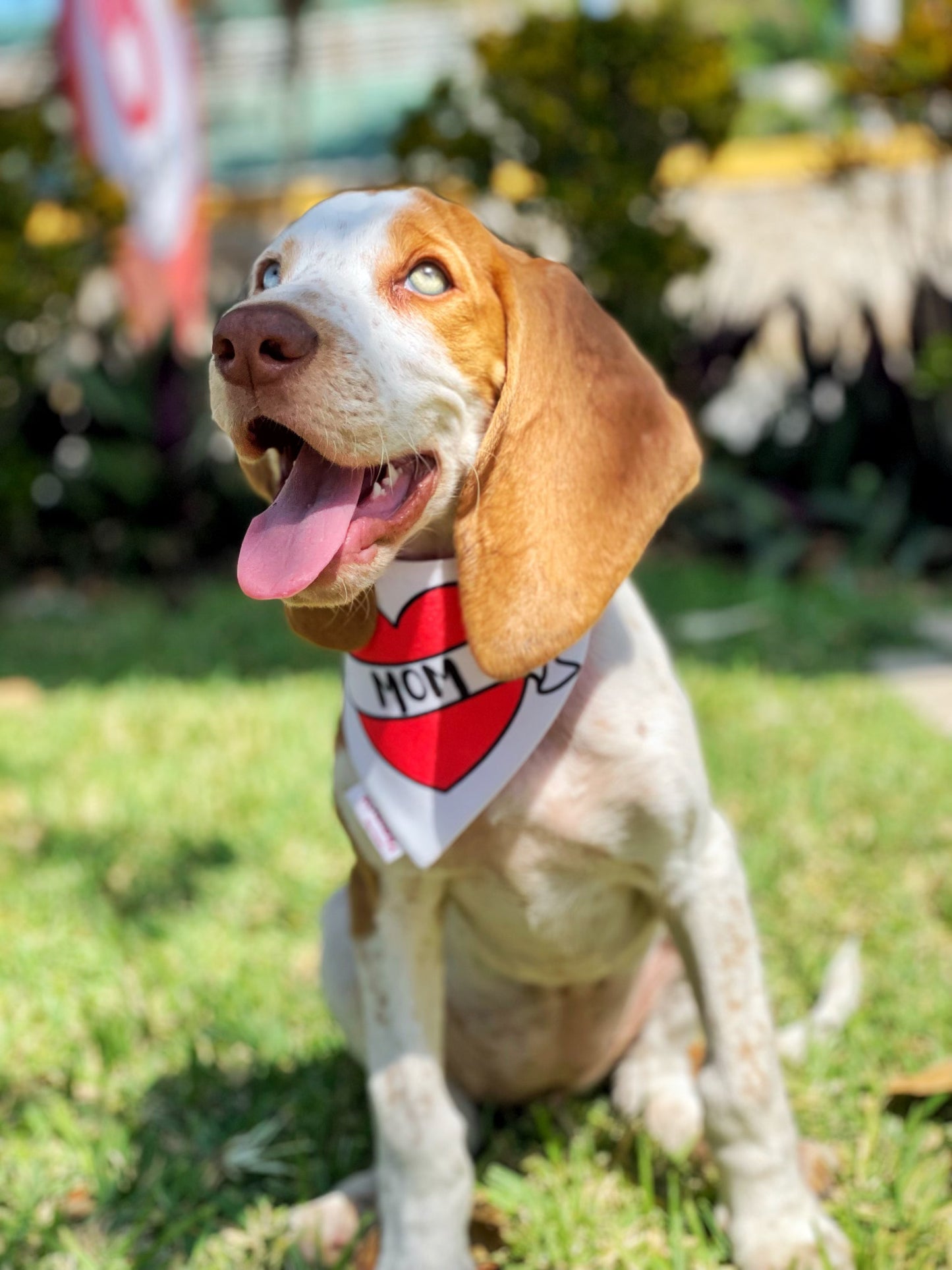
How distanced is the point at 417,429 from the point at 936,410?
210 inches

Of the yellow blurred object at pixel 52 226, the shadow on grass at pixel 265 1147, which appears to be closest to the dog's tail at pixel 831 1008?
the shadow on grass at pixel 265 1147

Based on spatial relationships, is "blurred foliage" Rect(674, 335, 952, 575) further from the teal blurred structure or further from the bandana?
the teal blurred structure

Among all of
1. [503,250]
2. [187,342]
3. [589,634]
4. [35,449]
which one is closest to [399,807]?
[589,634]

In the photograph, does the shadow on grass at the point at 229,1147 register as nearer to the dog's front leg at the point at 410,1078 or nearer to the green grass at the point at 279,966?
the green grass at the point at 279,966

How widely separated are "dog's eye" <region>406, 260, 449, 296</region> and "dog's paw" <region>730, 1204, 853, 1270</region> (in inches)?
53.3

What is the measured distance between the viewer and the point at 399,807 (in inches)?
69.2

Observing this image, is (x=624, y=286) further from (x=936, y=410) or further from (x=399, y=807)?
(x=399, y=807)

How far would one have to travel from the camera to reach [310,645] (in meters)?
4.84

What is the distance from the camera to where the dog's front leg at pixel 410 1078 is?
70.4 inches

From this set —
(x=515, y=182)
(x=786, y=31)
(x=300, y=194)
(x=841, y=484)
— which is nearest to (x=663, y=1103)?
(x=841, y=484)

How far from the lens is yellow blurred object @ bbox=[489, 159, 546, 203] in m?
6.75

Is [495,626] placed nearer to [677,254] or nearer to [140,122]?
[677,254]

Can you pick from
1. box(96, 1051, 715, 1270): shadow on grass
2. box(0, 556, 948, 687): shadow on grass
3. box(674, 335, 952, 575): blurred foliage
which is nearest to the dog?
box(96, 1051, 715, 1270): shadow on grass

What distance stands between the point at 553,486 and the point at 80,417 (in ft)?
19.2
